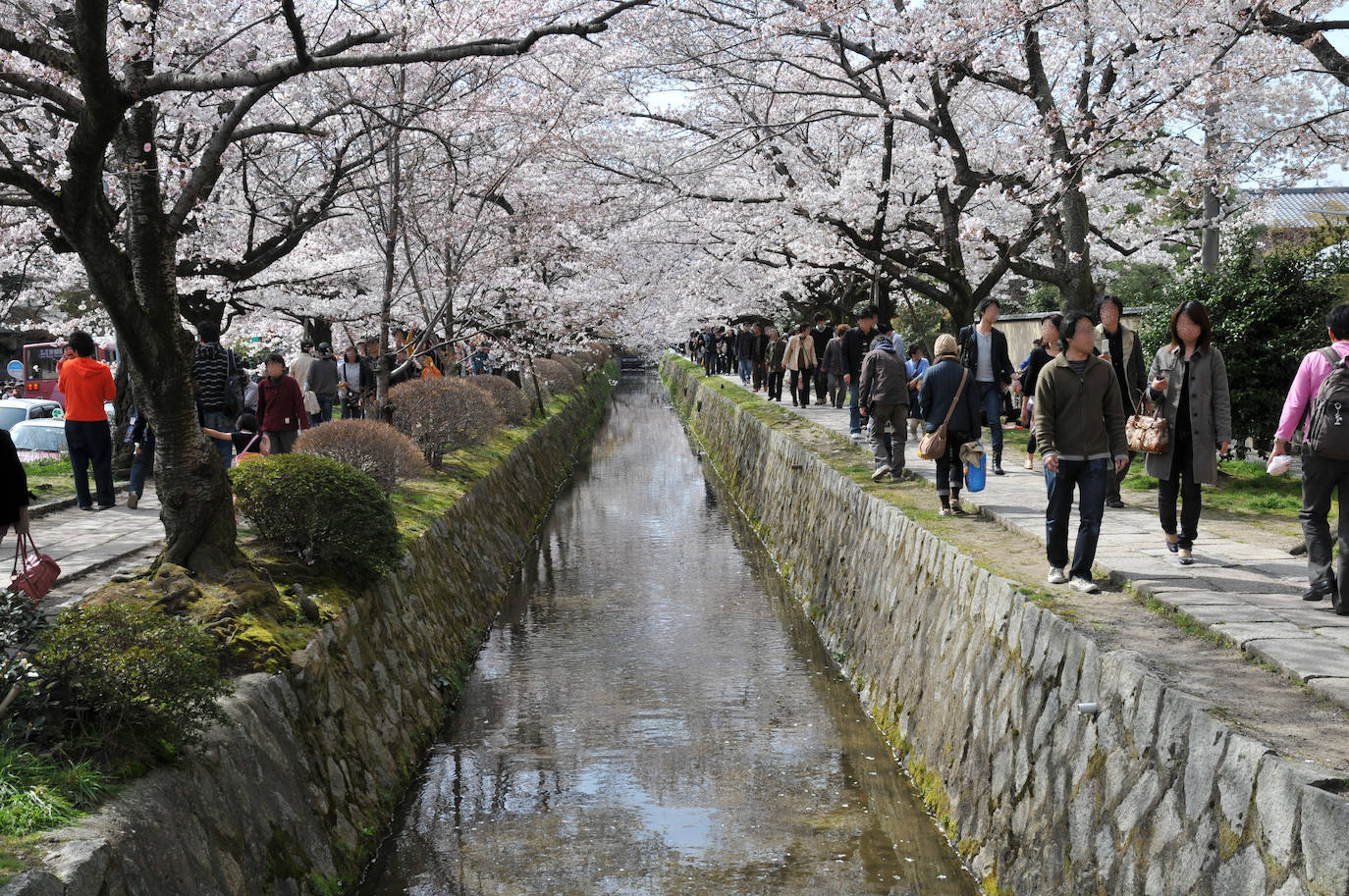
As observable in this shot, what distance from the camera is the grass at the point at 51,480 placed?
1274 centimetres

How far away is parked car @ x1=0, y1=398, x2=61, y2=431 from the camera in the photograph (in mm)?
22375

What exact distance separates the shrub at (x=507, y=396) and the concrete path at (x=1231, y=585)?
503 inches

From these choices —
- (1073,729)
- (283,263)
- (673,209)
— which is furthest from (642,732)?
(673,209)

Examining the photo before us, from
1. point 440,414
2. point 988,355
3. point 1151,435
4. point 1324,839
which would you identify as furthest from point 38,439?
point 1324,839

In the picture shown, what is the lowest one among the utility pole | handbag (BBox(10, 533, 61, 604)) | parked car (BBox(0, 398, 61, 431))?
handbag (BBox(10, 533, 61, 604))

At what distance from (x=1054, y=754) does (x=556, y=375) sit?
93.6ft

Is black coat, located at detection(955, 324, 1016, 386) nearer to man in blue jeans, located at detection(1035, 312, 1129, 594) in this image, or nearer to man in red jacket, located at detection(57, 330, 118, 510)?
man in blue jeans, located at detection(1035, 312, 1129, 594)

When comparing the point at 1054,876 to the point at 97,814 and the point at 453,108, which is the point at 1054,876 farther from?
the point at 453,108

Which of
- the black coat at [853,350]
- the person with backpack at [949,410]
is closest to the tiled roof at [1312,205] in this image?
the black coat at [853,350]

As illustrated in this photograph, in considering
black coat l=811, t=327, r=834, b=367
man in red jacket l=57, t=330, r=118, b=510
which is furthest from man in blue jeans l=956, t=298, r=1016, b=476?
black coat l=811, t=327, r=834, b=367

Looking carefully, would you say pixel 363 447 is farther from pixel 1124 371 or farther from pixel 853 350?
pixel 853 350

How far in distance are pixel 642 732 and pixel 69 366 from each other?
23.0 ft

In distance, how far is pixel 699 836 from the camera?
23.3 ft

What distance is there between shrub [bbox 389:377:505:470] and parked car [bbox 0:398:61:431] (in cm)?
993
